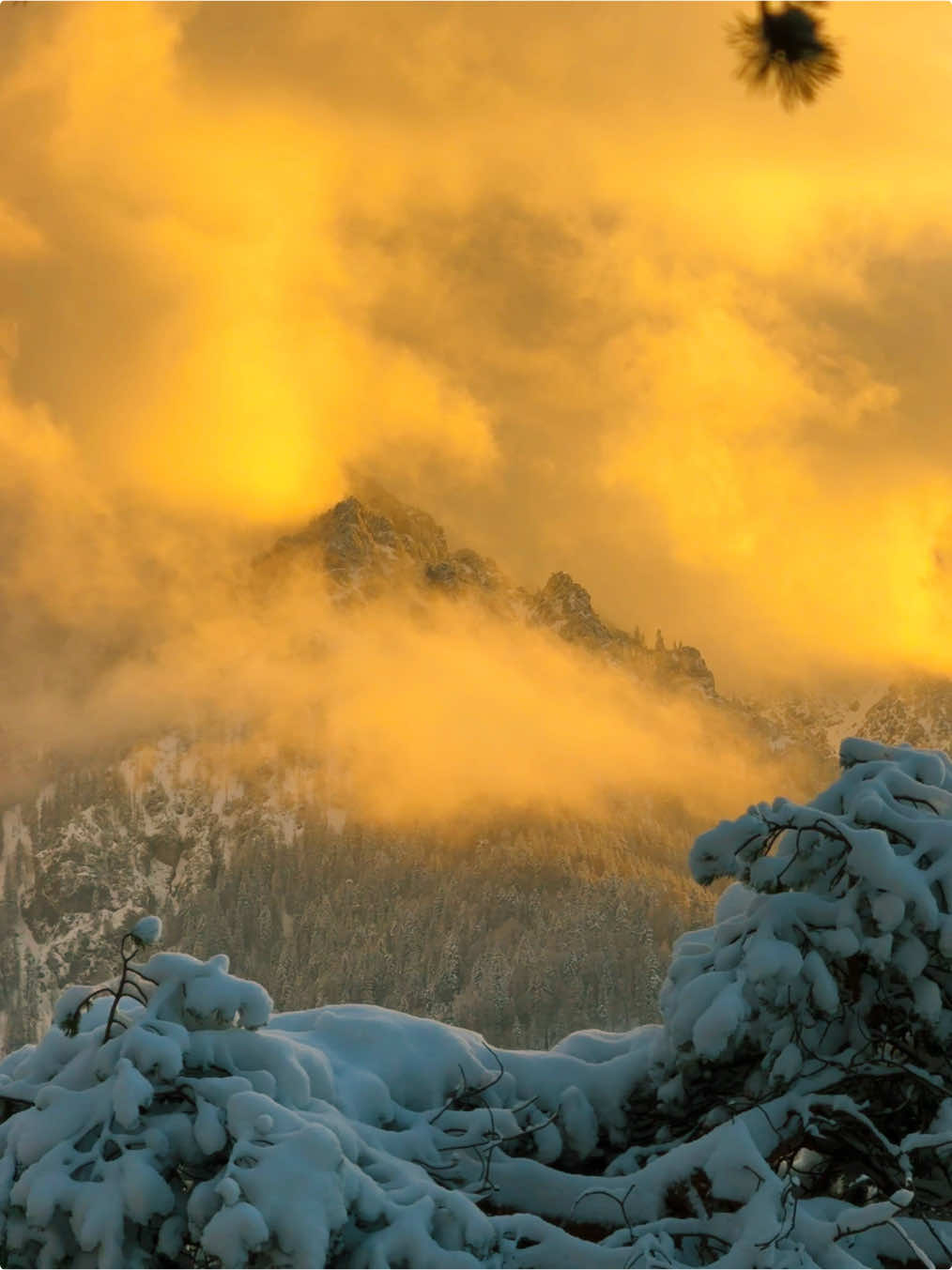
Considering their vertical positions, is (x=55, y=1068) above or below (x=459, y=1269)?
above

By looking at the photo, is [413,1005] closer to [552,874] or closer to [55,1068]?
[552,874]

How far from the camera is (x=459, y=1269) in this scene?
5766 mm

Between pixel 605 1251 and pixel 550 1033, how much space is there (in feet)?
438

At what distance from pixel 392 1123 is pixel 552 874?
190m

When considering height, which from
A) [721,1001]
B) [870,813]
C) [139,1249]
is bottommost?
[139,1249]

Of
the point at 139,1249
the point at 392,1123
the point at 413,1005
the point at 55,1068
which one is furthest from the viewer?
the point at 413,1005

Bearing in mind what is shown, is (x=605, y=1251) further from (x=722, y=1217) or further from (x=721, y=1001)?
(x=721, y=1001)

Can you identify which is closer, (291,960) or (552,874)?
(291,960)

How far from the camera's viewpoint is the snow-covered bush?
221 inches

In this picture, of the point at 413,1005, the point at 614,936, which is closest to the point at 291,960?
the point at 413,1005

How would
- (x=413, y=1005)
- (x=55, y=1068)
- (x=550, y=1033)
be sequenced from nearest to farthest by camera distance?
(x=55, y=1068), (x=550, y=1033), (x=413, y=1005)

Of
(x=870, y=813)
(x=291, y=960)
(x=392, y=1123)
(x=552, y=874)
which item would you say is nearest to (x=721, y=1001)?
(x=870, y=813)

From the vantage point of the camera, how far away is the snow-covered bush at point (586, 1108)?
18.5ft

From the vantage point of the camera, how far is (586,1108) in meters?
7.35
